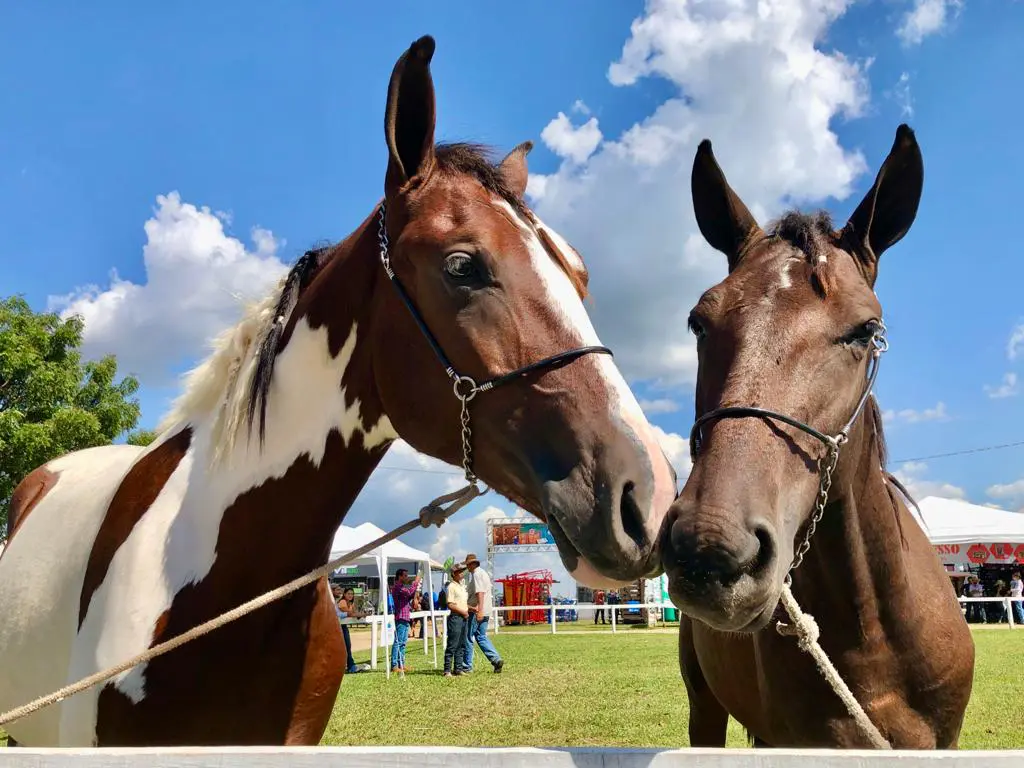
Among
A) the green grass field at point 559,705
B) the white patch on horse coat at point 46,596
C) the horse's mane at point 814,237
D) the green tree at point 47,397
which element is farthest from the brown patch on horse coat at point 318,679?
the green tree at point 47,397

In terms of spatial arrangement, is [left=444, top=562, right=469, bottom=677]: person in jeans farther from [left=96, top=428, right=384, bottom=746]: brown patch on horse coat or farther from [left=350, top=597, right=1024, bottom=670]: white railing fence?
[left=96, top=428, right=384, bottom=746]: brown patch on horse coat

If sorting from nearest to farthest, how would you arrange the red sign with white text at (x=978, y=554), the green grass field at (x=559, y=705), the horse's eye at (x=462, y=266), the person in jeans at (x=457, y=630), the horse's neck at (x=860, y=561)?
the horse's eye at (x=462, y=266) < the horse's neck at (x=860, y=561) < the green grass field at (x=559, y=705) < the person in jeans at (x=457, y=630) < the red sign with white text at (x=978, y=554)

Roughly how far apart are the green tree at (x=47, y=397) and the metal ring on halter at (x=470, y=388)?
15622mm

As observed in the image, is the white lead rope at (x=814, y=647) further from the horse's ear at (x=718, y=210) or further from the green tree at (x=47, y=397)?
the green tree at (x=47, y=397)

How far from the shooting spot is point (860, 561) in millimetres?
2879

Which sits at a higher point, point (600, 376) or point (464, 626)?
point (600, 376)

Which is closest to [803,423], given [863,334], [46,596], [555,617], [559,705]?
[863,334]

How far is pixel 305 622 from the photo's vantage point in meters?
2.43

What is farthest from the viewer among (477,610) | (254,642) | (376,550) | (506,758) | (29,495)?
(376,550)

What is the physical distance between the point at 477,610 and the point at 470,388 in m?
12.1

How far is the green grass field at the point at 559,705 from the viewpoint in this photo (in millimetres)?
7012

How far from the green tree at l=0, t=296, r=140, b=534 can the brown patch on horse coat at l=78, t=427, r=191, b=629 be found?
14.4m

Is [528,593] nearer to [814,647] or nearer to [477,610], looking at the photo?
[477,610]

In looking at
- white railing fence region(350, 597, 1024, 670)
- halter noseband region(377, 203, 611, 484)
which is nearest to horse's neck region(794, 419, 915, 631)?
halter noseband region(377, 203, 611, 484)
